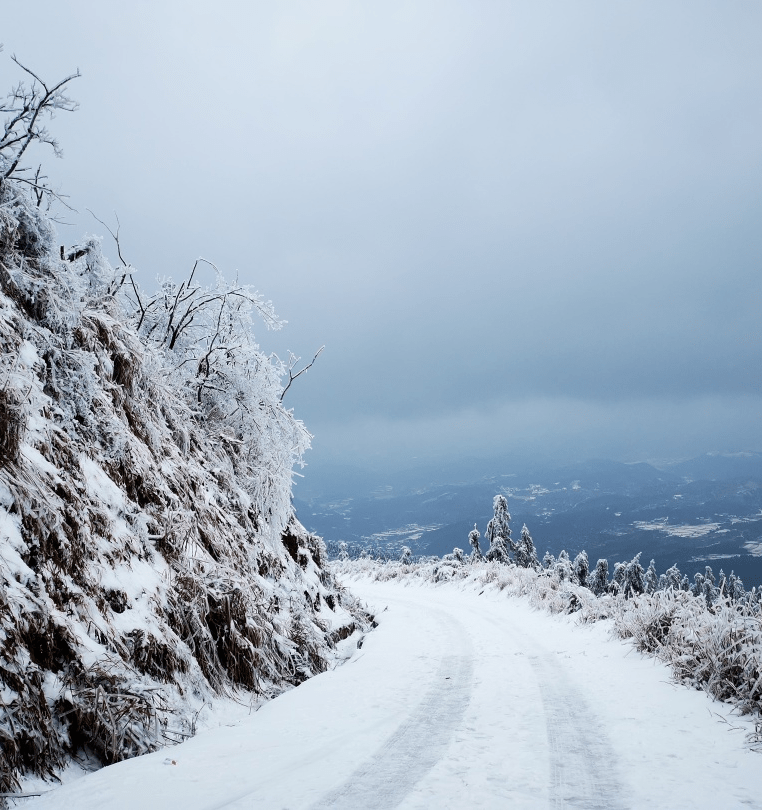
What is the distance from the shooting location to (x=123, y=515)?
584cm

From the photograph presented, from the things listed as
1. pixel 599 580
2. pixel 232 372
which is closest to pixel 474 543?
pixel 599 580

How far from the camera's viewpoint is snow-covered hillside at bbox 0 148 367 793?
4.00 meters

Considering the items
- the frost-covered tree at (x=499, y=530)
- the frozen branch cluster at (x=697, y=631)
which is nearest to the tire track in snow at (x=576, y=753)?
the frozen branch cluster at (x=697, y=631)

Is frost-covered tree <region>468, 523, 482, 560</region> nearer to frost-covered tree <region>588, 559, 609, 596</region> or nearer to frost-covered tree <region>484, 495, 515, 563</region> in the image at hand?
frost-covered tree <region>484, 495, 515, 563</region>

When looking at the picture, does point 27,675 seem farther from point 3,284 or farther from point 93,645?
point 3,284

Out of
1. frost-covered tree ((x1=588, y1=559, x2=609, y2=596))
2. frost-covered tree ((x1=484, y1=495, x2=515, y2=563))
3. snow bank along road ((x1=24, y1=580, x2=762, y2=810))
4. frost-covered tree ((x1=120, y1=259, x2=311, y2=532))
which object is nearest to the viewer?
snow bank along road ((x1=24, y1=580, x2=762, y2=810))

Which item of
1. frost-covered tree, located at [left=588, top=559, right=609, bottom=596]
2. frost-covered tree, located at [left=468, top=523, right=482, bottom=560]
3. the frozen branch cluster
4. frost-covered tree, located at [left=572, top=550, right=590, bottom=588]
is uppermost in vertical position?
the frozen branch cluster

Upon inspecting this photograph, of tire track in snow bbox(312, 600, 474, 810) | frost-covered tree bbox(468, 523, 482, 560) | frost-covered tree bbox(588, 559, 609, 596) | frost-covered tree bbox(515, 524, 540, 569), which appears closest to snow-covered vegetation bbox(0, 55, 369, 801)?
tire track in snow bbox(312, 600, 474, 810)

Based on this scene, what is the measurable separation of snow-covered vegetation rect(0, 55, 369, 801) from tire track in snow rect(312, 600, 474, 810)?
5.84 feet

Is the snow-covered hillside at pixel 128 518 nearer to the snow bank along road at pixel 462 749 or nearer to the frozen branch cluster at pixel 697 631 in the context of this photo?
the snow bank along road at pixel 462 749

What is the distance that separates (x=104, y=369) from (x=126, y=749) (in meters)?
4.42

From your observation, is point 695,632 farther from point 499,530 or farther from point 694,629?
point 499,530

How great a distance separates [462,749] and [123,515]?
425cm

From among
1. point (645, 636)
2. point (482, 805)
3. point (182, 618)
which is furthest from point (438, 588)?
point (482, 805)
